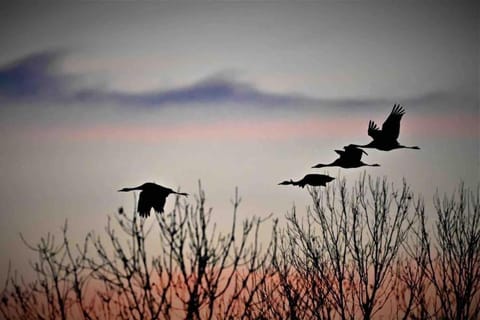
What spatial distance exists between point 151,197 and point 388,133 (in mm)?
4235

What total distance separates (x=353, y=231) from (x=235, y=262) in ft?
17.5

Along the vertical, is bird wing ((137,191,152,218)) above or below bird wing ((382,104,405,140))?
below

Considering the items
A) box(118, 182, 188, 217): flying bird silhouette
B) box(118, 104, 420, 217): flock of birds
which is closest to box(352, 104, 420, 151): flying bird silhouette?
box(118, 104, 420, 217): flock of birds

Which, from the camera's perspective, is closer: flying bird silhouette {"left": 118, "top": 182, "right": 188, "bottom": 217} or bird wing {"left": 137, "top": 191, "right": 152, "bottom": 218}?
flying bird silhouette {"left": 118, "top": 182, "right": 188, "bottom": 217}

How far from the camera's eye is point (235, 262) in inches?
365

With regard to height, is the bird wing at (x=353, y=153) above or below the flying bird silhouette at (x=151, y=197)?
above

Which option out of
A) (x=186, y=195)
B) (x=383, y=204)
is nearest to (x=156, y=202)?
(x=186, y=195)

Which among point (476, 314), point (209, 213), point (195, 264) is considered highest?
point (209, 213)

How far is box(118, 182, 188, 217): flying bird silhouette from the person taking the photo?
12258 millimetres

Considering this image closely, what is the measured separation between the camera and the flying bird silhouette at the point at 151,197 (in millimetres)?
12258

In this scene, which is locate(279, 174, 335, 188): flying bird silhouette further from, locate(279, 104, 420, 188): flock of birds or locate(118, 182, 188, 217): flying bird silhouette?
locate(118, 182, 188, 217): flying bird silhouette

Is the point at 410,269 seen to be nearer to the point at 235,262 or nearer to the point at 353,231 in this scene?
the point at 353,231

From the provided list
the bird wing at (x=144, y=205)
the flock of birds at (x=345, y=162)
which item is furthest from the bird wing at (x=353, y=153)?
the bird wing at (x=144, y=205)

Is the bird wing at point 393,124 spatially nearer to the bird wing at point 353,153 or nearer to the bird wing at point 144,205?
the bird wing at point 353,153
